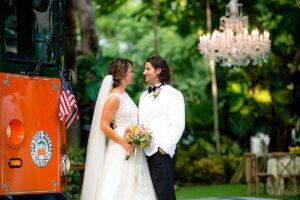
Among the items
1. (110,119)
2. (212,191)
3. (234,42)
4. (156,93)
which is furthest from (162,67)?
(212,191)

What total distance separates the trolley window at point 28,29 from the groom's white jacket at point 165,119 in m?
1.13

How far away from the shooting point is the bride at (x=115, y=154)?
7227 millimetres

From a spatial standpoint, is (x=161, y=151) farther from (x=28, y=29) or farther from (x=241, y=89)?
(x=241, y=89)

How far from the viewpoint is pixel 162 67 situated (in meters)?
7.30

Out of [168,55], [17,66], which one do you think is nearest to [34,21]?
[17,66]

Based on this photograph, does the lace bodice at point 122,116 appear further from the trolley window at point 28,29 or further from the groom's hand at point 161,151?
the trolley window at point 28,29

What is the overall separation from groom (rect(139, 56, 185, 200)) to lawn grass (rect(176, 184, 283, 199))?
26.3ft

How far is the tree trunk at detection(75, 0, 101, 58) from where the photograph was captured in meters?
17.4

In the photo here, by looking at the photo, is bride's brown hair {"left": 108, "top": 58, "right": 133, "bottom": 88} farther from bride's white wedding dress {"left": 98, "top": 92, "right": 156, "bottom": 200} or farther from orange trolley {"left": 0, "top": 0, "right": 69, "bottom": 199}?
orange trolley {"left": 0, "top": 0, "right": 69, "bottom": 199}

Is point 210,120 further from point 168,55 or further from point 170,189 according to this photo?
point 170,189

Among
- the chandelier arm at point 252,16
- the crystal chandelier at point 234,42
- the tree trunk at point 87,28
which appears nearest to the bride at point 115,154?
the crystal chandelier at point 234,42

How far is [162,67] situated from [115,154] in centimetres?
100

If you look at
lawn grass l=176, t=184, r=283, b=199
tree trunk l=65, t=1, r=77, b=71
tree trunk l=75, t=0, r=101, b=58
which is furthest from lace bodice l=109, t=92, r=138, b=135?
tree trunk l=75, t=0, r=101, b=58

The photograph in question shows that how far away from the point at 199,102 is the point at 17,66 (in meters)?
15.8
